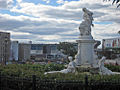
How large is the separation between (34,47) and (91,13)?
119 meters

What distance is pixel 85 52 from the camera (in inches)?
763

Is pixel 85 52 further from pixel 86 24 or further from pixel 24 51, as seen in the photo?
pixel 24 51

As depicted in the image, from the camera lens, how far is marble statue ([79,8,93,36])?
19.9 m

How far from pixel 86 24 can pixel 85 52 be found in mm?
2689

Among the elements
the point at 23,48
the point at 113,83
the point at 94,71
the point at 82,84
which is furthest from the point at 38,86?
the point at 23,48

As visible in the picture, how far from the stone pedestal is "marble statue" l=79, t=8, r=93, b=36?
3.02 ft

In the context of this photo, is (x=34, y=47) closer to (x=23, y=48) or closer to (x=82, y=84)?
(x=23, y=48)

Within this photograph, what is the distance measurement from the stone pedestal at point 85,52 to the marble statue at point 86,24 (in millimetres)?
920

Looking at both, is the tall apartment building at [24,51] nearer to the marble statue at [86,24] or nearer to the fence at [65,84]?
the marble statue at [86,24]

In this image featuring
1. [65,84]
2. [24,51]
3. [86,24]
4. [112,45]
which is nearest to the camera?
[65,84]

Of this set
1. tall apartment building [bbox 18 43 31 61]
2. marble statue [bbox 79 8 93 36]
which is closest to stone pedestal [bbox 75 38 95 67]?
marble statue [bbox 79 8 93 36]

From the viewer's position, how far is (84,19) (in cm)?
2025

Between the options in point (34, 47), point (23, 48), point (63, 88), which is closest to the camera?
point (63, 88)

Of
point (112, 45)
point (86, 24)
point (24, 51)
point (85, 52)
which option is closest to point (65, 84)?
point (85, 52)
